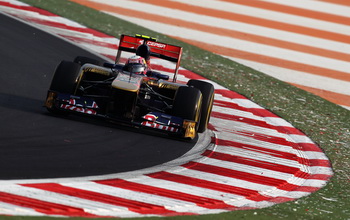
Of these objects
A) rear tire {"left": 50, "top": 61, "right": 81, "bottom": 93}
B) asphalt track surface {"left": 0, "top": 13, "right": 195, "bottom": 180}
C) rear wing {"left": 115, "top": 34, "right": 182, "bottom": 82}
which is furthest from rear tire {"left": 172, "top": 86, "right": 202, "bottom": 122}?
rear tire {"left": 50, "top": 61, "right": 81, "bottom": 93}

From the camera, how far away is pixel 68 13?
18.1 metres

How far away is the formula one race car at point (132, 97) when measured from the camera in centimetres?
1012

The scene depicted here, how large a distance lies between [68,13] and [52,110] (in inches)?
323

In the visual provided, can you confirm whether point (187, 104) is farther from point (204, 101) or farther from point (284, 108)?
point (284, 108)

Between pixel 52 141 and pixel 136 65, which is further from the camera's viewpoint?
pixel 136 65

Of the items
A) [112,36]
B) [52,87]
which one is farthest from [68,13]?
[52,87]

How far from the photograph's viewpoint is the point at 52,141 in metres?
8.84

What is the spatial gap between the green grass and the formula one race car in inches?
80.4

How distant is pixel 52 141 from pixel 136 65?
2.41 metres

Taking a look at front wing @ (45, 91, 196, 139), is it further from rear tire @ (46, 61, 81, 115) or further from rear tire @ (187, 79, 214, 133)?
rear tire @ (187, 79, 214, 133)

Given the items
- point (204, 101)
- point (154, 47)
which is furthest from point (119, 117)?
point (154, 47)

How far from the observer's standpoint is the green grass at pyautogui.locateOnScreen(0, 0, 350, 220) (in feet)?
25.6

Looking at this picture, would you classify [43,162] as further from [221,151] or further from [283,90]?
[283,90]

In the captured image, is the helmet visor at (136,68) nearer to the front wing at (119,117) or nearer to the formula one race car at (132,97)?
the formula one race car at (132,97)
